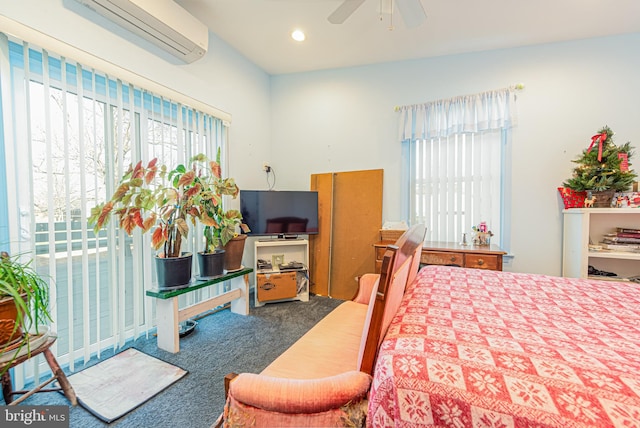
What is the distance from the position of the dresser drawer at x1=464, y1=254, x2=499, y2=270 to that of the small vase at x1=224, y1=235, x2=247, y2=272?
2217 millimetres

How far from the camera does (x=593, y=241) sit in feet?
8.61

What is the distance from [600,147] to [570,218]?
0.68m

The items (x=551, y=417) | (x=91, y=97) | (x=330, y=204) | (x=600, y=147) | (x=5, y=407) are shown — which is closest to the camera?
(x=551, y=417)

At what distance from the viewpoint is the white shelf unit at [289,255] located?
303cm

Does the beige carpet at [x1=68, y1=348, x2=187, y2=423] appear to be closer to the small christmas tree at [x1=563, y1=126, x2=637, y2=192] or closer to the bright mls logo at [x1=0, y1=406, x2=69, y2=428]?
the bright mls logo at [x1=0, y1=406, x2=69, y2=428]

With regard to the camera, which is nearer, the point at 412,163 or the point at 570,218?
the point at 570,218

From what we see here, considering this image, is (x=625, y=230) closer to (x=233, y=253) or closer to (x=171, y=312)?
(x=233, y=253)

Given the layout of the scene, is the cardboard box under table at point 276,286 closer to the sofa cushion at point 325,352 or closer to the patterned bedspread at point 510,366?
the sofa cushion at point 325,352

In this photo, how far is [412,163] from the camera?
3.16 meters

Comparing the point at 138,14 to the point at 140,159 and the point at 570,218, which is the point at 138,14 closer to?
the point at 140,159

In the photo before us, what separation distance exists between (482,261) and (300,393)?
7.34 feet

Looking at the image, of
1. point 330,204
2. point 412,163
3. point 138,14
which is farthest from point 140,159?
point 412,163

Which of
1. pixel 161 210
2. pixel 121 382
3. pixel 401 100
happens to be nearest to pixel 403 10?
pixel 401 100

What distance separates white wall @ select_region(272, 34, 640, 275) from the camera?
8.38 feet
